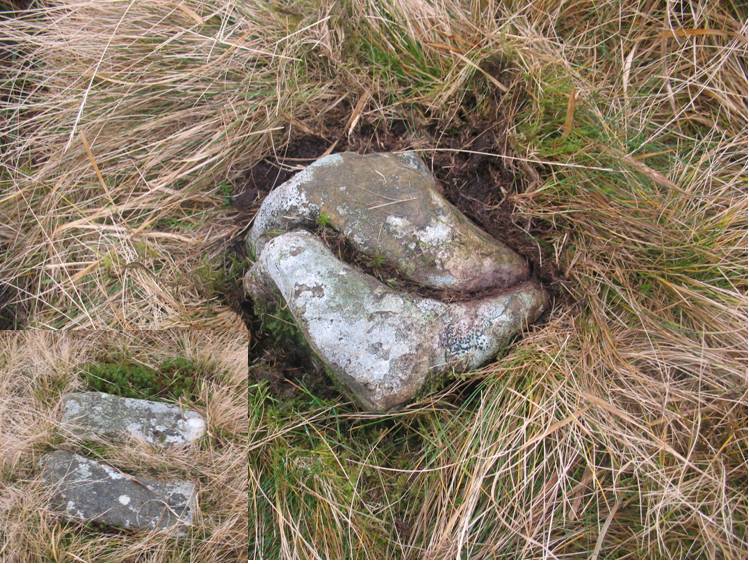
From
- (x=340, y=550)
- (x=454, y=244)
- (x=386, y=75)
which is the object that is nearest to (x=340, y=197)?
(x=454, y=244)

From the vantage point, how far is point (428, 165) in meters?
2.33

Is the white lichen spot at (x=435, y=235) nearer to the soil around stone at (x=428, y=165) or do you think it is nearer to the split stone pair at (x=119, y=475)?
the soil around stone at (x=428, y=165)

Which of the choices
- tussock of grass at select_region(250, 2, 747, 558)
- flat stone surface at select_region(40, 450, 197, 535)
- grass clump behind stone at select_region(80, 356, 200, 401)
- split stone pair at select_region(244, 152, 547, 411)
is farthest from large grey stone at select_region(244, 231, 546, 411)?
flat stone surface at select_region(40, 450, 197, 535)

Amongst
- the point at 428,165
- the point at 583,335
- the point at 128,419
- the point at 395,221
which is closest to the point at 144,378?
the point at 128,419

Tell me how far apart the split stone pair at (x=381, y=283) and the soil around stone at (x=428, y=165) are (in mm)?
54

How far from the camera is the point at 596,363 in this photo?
2023 mm

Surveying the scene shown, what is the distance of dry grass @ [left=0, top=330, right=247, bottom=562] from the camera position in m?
1.57

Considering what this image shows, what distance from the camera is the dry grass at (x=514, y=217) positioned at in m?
1.92

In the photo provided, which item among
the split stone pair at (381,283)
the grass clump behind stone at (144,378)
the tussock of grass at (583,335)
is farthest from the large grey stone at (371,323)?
the grass clump behind stone at (144,378)

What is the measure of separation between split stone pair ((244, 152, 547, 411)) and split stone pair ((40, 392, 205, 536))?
1.67 ft

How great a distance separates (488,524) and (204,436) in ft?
3.14

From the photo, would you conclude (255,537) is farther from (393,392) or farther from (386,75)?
(386,75)

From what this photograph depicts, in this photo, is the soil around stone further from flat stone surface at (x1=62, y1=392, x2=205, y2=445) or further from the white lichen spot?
flat stone surface at (x1=62, y1=392, x2=205, y2=445)

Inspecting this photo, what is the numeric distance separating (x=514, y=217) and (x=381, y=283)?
60 centimetres
